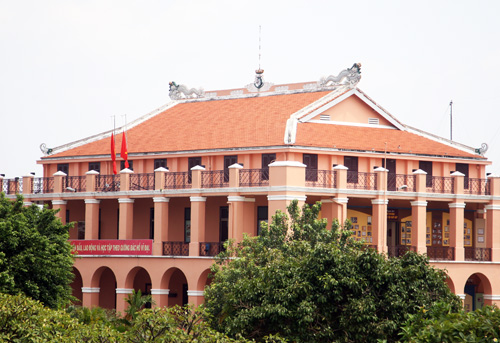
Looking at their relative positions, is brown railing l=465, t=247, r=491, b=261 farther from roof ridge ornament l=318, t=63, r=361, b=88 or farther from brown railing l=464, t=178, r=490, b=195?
roof ridge ornament l=318, t=63, r=361, b=88

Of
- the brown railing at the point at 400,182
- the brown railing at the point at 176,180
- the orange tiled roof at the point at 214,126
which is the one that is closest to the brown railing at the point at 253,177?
the orange tiled roof at the point at 214,126

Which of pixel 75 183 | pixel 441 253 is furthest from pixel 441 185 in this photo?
pixel 75 183

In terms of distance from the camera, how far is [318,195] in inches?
1855

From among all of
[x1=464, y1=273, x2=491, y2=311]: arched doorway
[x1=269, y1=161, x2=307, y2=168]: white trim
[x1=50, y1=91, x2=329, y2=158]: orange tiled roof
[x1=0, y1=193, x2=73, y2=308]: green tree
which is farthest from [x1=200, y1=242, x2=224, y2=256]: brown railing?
[x1=464, y1=273, x2=491, y2=311]: arched doorway

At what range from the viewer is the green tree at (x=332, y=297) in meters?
30.1

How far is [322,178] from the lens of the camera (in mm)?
47781

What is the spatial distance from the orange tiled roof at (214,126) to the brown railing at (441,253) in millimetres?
9151

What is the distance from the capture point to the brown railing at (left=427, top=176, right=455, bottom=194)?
50191 millimetres

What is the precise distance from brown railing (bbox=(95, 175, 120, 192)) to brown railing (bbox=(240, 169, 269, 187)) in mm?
8217

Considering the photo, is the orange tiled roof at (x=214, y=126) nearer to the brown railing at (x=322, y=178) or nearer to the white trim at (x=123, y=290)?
the brown railing at (x=322, y=178)

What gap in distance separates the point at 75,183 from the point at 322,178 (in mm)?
14886

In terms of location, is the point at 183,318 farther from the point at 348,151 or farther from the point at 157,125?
the point at 157,125

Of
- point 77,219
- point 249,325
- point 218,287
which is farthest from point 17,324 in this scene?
point 77,219

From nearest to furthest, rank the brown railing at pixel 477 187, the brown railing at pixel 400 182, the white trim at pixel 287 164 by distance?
the white trim at pixel 287 164 < the brown railing at pixel 400 182 < the brown railing at pixel 477 187
